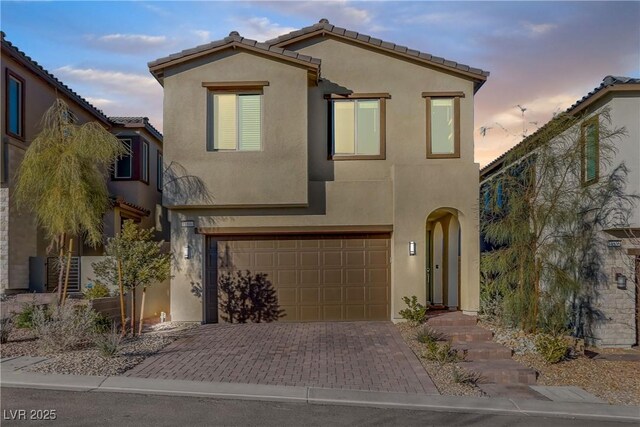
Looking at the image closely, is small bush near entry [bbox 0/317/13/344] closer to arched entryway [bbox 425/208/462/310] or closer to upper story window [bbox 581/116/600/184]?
arched entryway [bbox 425/208/462/310]

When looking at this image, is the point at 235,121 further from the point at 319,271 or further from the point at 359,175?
the point at 319,271

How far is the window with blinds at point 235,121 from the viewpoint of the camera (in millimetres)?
13992

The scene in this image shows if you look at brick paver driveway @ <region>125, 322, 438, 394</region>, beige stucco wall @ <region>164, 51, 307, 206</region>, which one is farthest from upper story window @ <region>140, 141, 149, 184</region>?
brick paver driveway @ <region>125, 322, 438, 394</region>

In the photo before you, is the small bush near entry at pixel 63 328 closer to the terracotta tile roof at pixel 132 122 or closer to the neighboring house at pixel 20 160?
the neighboring house at pixel 20 160

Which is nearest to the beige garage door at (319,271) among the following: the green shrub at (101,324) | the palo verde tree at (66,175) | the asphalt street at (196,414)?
the green shrub at (101,324)

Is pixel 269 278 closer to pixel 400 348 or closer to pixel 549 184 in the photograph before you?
pixel 400 348

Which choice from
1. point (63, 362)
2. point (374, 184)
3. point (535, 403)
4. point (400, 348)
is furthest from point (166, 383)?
point (374, 184)

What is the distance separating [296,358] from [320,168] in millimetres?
5896

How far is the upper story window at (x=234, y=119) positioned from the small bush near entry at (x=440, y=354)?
6610 millimetres

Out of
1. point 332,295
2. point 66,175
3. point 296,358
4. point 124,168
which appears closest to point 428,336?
point 296,358

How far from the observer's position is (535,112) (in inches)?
498

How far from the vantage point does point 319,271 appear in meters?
14.6

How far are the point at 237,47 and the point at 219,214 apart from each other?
169 inches

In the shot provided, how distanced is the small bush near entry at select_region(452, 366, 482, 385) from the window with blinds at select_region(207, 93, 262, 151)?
24.6 ft
